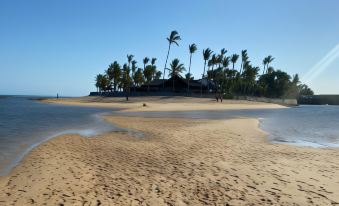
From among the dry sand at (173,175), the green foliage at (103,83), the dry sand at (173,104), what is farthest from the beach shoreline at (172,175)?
the green foliage at (103,83)

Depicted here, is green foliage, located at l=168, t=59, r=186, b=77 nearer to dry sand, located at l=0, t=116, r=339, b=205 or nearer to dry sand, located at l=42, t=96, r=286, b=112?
dry sand, located at l=42, t=96, r=286, b=112

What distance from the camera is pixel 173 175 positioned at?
864 cm

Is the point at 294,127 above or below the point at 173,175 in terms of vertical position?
below

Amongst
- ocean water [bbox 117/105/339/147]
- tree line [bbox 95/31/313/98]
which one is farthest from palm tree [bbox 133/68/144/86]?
ocean water [bbox 117/105/339/147]

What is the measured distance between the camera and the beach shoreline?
6.77m

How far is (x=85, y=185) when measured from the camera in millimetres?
7605

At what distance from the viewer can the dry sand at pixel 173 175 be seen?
674cm

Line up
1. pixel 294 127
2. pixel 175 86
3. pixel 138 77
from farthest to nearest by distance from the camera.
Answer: pixel 138 77
pixel 175 86
pixel 294 127

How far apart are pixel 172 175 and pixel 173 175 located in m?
0.03

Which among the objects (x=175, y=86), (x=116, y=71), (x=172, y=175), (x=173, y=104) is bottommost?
(x=172, y=175)

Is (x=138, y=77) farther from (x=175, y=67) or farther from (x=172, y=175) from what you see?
(x=172, y=175)

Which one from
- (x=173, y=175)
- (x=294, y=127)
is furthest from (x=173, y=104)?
(x=173, y=175)

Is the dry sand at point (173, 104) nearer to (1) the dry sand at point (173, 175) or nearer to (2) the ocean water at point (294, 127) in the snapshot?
(2) the ocean water at point (294, 127)

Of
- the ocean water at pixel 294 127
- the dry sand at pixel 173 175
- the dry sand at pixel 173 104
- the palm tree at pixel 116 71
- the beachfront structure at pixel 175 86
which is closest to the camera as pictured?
the dry sand at pixel 173 175
